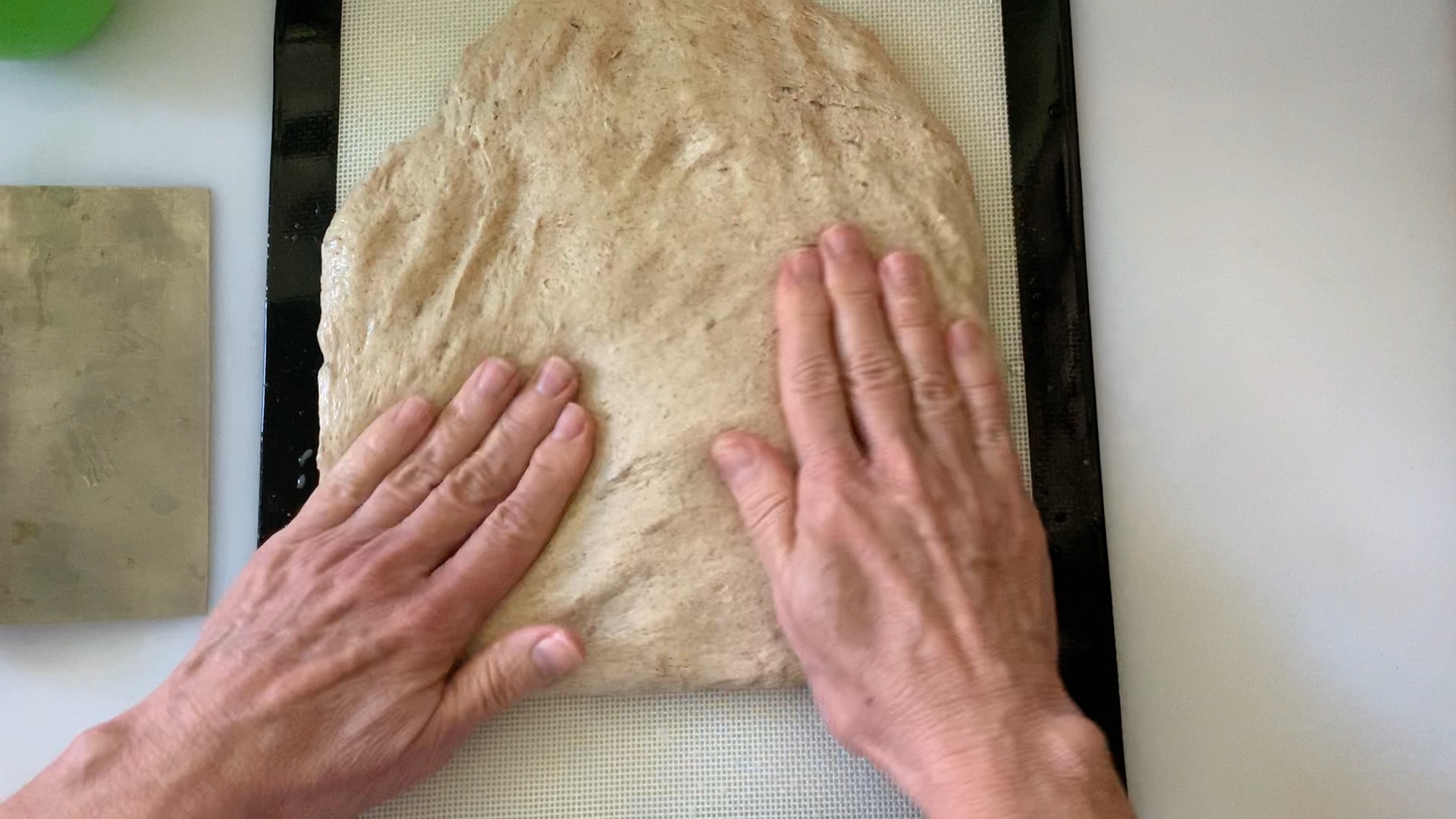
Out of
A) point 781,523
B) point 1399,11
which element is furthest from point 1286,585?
point 1399,11

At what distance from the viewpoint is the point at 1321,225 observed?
1428 millimetres

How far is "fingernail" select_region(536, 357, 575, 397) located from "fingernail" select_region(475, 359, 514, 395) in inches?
1.6

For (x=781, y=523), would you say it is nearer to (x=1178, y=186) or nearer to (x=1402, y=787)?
(x=1178, y=186)

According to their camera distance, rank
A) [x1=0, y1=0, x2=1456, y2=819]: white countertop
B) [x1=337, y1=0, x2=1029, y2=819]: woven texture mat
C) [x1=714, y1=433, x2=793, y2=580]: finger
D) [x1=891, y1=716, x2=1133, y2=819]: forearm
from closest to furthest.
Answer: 1. [x1=891, y1=716, x2=1133, y2=819]: forearm
2. [x1=714, y1=433, x2=793, y2=580]: finger
3. [x1=337, y1=0, x2=1029, y2=819]: woven texture mat
4. [x1=0, y1=0, x2=1456, y2=819]: white countertop

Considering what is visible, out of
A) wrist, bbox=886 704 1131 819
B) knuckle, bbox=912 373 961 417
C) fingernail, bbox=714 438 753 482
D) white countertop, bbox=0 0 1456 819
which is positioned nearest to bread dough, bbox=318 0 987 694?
fingernail, bbox=714 438 753 482

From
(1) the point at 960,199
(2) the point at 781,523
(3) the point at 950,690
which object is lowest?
(3) the point at 950,690

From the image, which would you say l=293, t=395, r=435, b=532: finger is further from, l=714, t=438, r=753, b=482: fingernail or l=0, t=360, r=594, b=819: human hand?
l=714, t=438, r=753, b=482: fingernail

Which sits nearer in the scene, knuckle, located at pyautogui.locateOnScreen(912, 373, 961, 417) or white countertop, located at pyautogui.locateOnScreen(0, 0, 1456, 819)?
knuckle, located at pyautogui.locateOnScreen(912, 373, 961, 417)

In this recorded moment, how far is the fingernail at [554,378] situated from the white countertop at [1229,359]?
20.3 inches

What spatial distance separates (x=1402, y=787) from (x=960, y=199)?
3.33 feet

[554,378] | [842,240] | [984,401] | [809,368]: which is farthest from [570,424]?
[984,401]

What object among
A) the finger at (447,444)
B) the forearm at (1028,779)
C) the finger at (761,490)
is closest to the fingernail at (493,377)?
the finger at (447,444)

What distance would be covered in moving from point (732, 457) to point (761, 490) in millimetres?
54

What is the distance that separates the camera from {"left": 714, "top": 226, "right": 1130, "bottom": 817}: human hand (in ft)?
3.28
